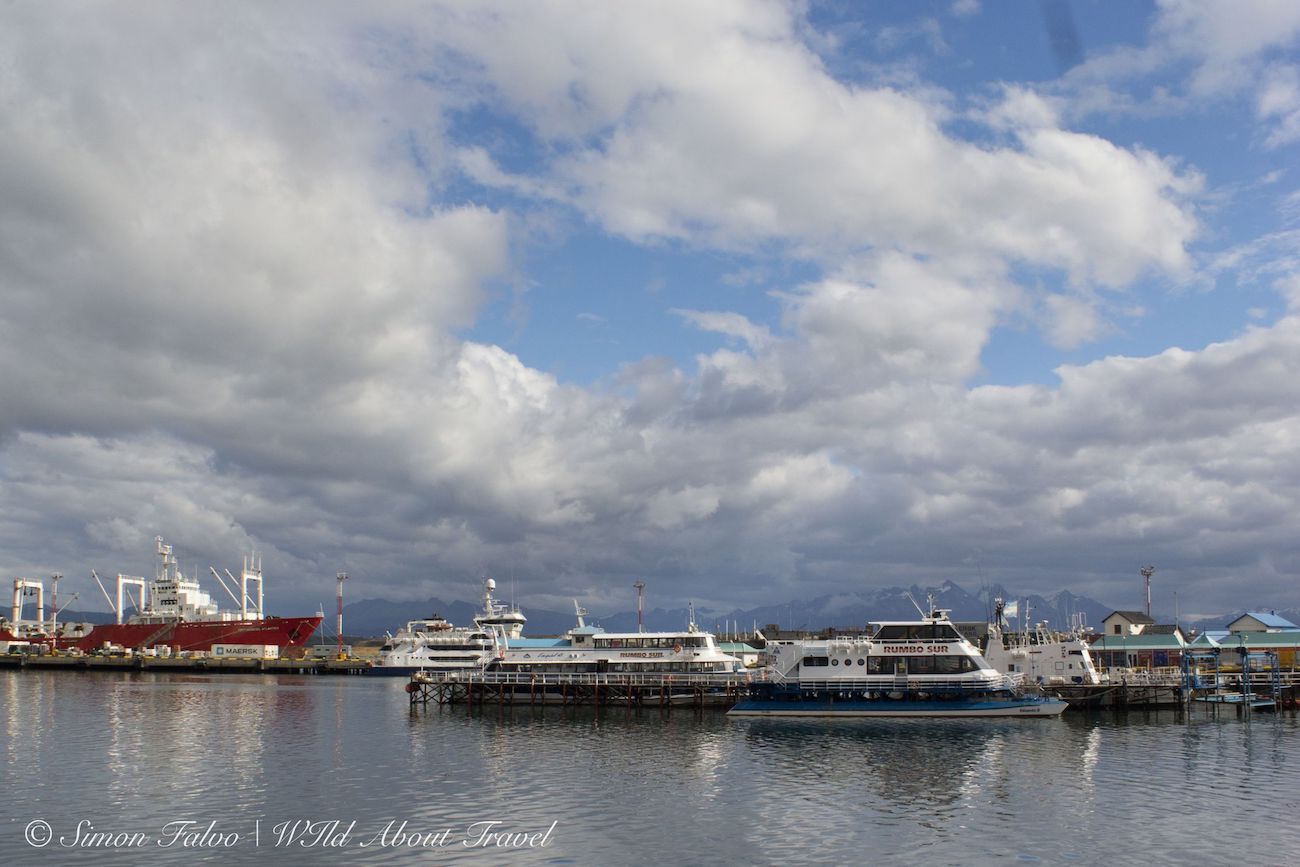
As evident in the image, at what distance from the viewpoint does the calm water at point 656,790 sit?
31.7m

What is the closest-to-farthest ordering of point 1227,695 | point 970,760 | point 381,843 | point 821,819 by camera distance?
point 381,843 < point 821,819 < point 970,760 < point 1227,695

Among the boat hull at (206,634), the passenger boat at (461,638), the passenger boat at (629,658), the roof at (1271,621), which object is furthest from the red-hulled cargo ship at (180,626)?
the roof at (1271,621)

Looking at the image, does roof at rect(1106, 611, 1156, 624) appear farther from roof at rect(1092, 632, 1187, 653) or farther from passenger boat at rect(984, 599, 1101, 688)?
passenger boat at rect(984, 599, 1101, 688)

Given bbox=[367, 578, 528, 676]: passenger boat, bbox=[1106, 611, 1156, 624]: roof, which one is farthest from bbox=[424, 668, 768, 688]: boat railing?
bbox=[1106, 611, 1156, 624]: roof

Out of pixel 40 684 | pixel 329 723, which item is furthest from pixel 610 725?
pixel 40 684

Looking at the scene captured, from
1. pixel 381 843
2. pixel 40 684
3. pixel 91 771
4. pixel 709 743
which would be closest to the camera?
pixel 381 843

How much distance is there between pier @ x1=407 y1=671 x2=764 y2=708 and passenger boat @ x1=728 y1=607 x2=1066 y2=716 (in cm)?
372

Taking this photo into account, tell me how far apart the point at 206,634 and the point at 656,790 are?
142688 mm

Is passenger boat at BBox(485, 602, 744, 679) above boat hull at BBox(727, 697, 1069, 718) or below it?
above

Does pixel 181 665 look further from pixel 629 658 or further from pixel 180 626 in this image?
pixel 629 658

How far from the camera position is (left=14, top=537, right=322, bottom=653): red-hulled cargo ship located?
161000mm

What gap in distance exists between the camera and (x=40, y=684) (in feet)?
356

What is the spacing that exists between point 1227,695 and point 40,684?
118 m

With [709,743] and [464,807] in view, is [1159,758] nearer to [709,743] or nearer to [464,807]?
[709,743]
